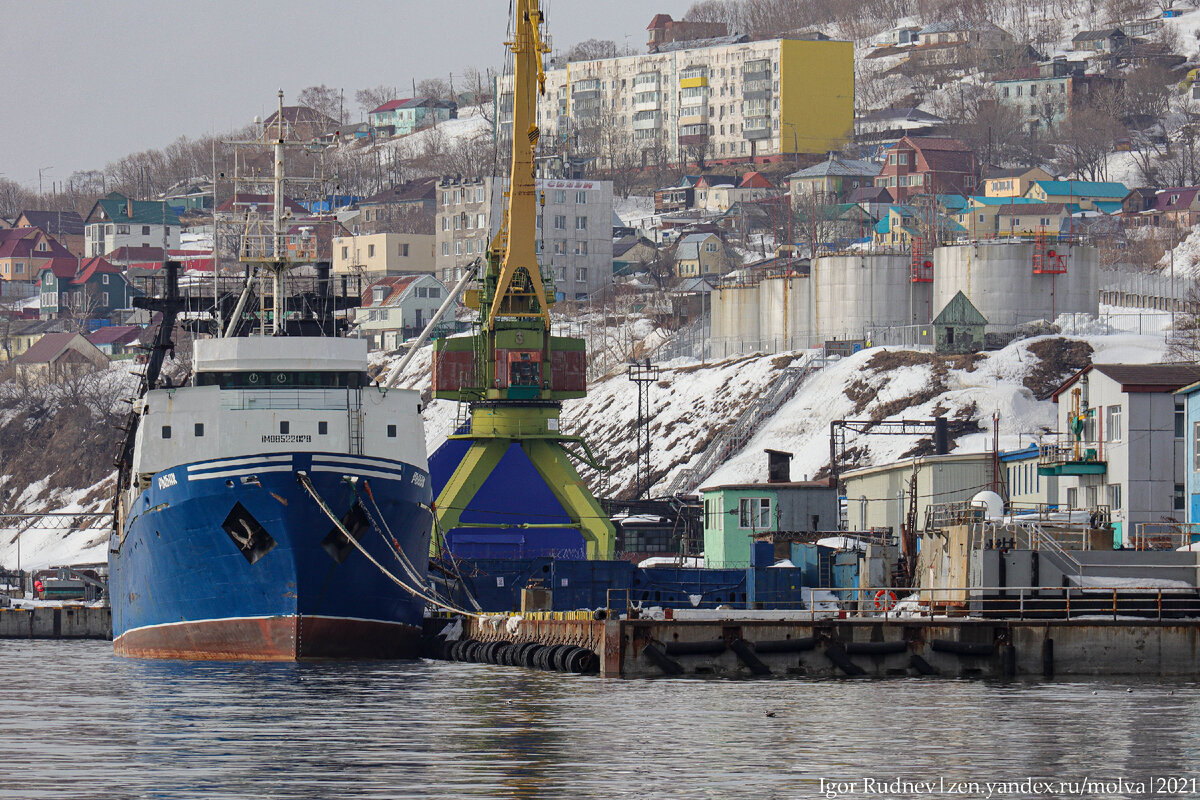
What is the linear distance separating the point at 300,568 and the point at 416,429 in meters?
6.26

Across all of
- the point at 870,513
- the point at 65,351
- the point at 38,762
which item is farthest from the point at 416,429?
the point at 65,351

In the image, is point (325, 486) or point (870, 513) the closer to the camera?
point (325, 486)

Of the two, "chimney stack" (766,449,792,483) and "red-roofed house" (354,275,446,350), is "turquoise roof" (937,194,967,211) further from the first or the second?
"chimney stack" (766,449,792,483)

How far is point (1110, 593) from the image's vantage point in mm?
45719

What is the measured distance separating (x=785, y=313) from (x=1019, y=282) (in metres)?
17.6

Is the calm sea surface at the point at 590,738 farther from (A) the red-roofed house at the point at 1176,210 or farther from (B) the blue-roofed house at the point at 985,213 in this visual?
(B) the blue-roofed house at the point at 985,213

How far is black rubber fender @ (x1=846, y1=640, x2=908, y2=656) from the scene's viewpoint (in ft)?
141

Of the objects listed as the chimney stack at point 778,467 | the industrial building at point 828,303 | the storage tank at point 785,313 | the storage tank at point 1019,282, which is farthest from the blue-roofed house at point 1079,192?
the chimney stack at point 778,467

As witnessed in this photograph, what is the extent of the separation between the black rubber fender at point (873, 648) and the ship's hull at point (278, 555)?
48.2 ft

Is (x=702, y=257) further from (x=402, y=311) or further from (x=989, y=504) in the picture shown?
(x=989, y=504)

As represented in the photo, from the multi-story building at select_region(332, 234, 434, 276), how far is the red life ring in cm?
13700

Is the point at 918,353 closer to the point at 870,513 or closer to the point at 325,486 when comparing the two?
the point at 870,513

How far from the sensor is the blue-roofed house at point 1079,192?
18488 centimetres

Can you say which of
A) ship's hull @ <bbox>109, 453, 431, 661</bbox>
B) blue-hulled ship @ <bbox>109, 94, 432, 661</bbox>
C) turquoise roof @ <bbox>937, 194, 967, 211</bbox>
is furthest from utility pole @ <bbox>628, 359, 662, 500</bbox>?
turquoise roof @ <bbox>937, 194, 967, 211</bbox>
